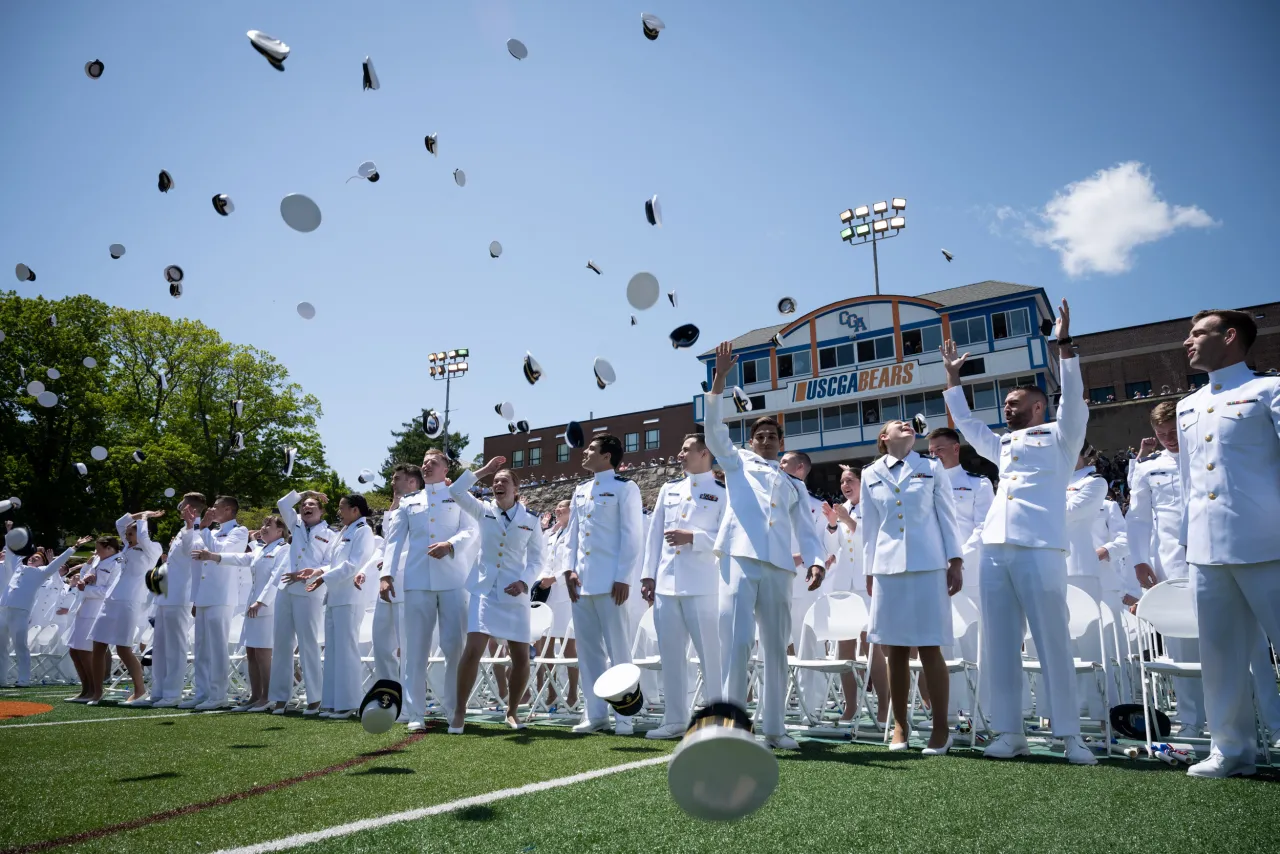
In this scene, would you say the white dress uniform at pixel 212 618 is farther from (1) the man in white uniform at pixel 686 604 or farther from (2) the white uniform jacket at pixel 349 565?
(1) the man in white uniform at pixel 686 604

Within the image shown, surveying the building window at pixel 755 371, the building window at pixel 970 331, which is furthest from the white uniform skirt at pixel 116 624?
the building window at pixel 755 371

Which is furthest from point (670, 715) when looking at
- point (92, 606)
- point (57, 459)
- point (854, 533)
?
point (57, 459)

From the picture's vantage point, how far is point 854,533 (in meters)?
8.40

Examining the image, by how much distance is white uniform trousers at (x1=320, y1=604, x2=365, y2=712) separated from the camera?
8.34m

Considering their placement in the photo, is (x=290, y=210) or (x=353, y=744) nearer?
(x=353, y=744)

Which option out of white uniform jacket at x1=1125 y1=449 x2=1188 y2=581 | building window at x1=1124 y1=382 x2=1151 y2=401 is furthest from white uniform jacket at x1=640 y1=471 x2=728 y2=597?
building window at x1=1124 y1=382 x2=1151 y2=401

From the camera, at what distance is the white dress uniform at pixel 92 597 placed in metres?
10.6

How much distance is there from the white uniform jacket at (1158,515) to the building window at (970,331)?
3321cm

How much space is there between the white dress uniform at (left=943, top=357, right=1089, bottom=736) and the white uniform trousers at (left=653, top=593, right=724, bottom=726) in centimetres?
216

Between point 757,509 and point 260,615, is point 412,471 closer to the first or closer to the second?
point 260,615

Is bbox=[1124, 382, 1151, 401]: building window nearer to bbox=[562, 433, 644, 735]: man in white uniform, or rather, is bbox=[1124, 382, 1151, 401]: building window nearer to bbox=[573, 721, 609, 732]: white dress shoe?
bbox=[562, 433, 644, 735]: man in white uniform

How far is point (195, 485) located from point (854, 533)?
35.5 metres

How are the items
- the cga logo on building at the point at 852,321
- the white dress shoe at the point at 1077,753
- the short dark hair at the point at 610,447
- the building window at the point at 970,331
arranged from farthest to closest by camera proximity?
the cga logo on building at the point at 852,321 < the building window at the point at 970,331 < the short dark hair at the point at 610,447 < the white dress shoe at the point at 1077,753

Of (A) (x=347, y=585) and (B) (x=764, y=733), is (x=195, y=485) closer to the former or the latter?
(A) (x=347, y=585)
